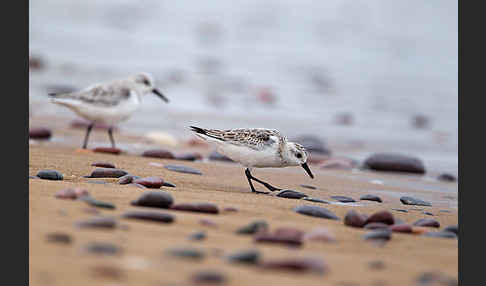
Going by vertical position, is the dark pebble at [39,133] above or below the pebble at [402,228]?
above

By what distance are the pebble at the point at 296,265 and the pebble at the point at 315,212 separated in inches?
53.0

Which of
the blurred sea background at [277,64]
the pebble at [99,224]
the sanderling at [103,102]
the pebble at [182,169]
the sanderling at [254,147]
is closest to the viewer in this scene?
the pebble at [99,224]

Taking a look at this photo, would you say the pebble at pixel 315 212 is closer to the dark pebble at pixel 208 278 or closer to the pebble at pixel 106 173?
the pebble at pixel 106 173

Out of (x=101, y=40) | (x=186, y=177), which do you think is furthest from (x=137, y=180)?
(x=101, y=40)

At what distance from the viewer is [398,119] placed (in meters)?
12.8

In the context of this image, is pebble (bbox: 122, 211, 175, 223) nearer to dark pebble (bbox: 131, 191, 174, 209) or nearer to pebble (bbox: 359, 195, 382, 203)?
dark pebble (bbox: 131, 191, 174, 209)

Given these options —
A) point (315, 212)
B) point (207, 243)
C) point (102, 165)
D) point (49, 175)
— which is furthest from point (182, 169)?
point (207, 243)

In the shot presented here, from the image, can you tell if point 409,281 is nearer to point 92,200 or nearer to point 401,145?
point 92,200

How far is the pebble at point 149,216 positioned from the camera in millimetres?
3164

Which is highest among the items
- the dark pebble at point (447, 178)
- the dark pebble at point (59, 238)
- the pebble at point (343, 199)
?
the dark pebble at point (447, 178)

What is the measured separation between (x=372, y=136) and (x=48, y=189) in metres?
7.70

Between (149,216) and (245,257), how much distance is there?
77 centimetres

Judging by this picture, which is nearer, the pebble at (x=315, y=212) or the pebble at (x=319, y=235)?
the pebble at (x=319, y=235)

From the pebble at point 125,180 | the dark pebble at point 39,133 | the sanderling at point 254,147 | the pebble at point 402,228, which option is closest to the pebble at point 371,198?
the sanderling at point 254,147
